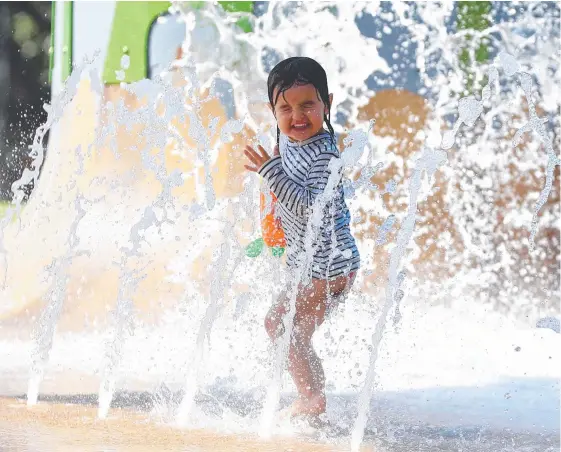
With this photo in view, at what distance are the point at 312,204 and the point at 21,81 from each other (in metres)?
4.13

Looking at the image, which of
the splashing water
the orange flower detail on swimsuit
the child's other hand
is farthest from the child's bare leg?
the splashing water

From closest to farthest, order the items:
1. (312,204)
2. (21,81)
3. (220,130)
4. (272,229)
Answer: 1. (312,204)
2. (272,229)
3. (220,130)
4. (21,81)

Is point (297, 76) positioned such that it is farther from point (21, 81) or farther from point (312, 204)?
point (21, 81)

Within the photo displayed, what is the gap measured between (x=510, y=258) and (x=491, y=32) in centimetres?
150

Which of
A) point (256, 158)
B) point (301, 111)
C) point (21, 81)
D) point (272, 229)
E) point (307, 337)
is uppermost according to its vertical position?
point (21, 81)

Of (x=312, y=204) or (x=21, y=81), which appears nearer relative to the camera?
(x=312, y=204)

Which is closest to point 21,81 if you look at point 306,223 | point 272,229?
point 272,229

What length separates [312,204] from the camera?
242 centimetres

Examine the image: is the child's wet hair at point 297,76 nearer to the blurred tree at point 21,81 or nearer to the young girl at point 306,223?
the young girl at point 306,223

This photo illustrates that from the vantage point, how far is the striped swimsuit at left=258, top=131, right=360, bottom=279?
2.40 meters

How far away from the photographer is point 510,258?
5.87 m

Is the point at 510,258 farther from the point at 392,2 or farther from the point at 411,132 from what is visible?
the point at 392,2

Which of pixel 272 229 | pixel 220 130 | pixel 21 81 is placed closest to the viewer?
pixel 272 229

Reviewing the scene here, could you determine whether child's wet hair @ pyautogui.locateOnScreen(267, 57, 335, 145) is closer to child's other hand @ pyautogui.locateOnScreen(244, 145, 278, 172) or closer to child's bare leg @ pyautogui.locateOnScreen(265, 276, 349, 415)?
child's other hand @ pyautogui.locateOnScreen(244, 145, 278, 172)
